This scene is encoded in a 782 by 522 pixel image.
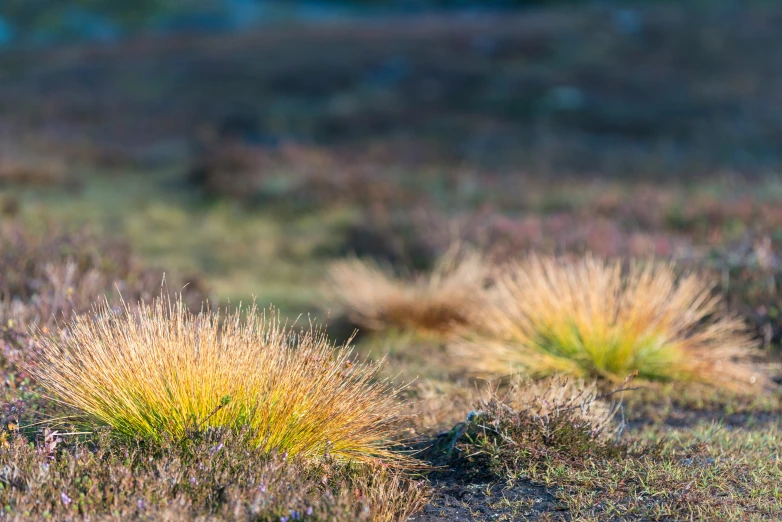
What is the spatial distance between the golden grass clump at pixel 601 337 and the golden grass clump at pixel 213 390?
2.07 meters

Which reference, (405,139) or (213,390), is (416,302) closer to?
(213,390)

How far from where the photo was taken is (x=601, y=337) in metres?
5.92

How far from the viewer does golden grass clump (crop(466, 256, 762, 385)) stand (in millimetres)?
5898

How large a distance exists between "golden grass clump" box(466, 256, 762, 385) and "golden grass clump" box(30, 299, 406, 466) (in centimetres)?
207

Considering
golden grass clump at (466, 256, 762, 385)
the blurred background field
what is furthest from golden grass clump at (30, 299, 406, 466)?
the blurred background field

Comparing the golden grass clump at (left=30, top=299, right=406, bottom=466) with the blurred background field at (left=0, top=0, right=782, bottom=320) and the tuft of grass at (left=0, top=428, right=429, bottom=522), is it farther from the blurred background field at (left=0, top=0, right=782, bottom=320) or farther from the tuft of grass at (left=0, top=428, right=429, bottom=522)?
the blurred background field at (left=0, top=0, right=782, bottom=320)

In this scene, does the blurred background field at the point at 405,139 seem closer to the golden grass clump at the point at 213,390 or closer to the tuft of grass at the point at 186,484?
the golden grass clump at the point at 213,390

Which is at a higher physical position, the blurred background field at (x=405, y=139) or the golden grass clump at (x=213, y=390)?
the golden grass clump at (x=213, y=390)

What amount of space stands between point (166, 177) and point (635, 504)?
15235mm

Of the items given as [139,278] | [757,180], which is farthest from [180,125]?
[139,278]

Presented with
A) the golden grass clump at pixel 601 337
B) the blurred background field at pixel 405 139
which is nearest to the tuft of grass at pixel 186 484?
the golden grass clump at pixel 601 337

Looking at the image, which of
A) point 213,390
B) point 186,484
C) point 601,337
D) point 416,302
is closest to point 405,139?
point 416,302

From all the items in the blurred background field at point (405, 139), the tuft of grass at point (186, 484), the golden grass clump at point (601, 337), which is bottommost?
the blurred background field at point (405, 139)

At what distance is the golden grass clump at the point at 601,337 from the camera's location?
5898 mm
